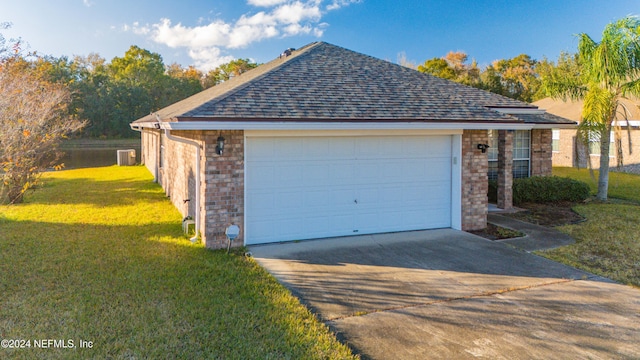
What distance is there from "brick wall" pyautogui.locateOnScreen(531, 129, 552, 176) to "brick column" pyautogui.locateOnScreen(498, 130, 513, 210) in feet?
→ 8.13

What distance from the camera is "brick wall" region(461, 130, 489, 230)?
9453 millimetres

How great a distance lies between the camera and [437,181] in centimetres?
942

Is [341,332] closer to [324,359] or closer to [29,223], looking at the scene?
[324,359]

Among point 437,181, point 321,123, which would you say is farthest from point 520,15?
point 321,123

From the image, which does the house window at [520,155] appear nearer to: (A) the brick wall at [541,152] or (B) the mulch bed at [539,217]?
(A) the brick wall at [541,152]

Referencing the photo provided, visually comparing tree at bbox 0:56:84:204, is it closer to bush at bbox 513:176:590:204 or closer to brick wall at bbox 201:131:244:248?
brick wall at bbox 201:131:244:248

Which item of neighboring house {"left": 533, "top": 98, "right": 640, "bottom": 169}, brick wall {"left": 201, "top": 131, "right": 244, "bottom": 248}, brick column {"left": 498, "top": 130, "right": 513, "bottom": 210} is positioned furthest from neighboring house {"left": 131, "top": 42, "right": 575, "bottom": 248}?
neighboring house {"left": 533, "top": 98, "right": 640, "bottom": 169}

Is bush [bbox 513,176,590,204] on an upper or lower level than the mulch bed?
upper

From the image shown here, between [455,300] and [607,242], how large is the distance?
507cm

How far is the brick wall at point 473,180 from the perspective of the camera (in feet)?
31.0

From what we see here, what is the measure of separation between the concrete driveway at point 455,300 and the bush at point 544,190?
5.37 metres

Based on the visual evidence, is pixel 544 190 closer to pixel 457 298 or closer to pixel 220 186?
pixel 457 298

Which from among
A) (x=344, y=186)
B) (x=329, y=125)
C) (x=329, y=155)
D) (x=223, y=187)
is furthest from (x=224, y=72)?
(x=223, y=187)

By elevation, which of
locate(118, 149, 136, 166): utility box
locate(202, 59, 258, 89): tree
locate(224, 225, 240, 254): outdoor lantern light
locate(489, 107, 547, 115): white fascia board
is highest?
locate(202, 59, 258, 89): tree
